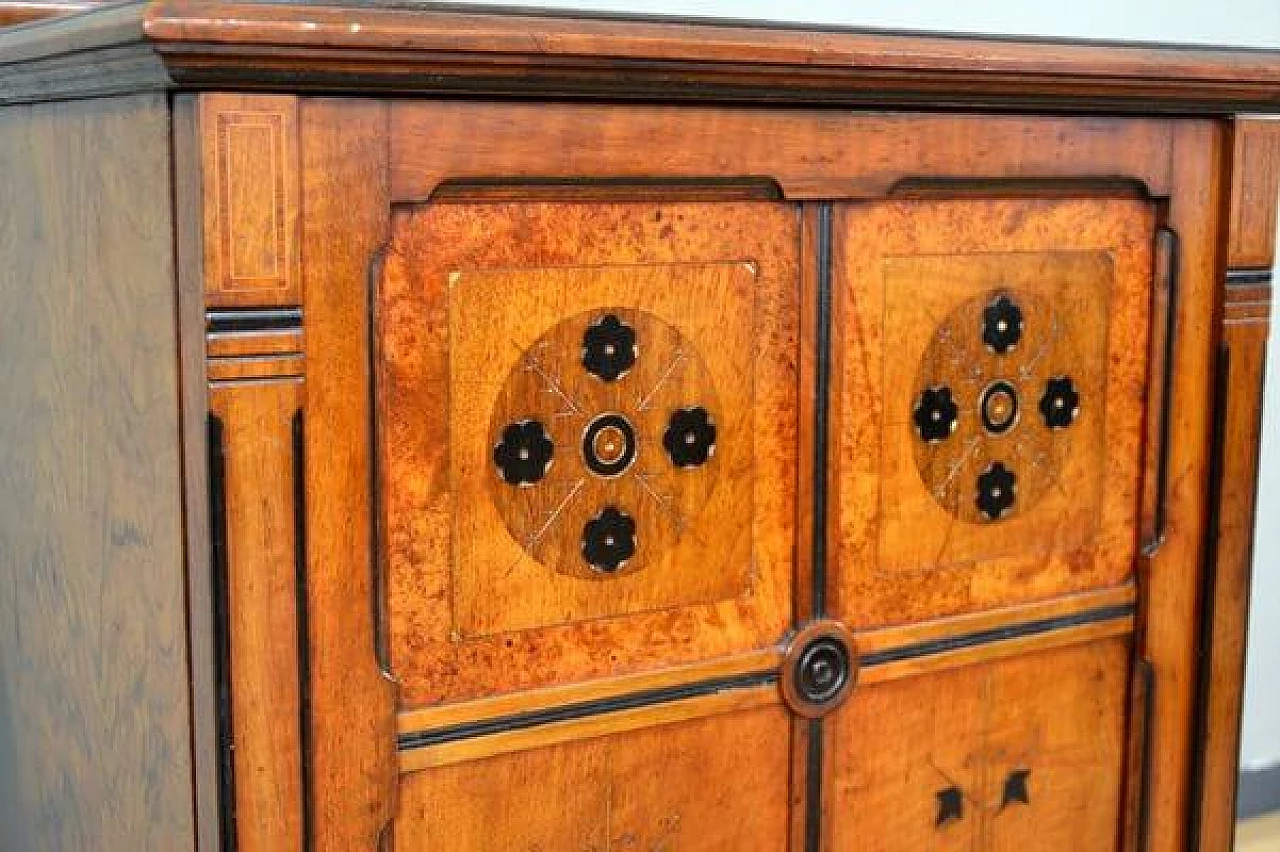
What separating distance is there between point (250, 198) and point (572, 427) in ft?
1.06

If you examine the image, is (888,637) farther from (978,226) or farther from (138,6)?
(138,6)

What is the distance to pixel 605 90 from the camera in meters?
1.32

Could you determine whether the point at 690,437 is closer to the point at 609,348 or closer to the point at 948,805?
the point at 609,348

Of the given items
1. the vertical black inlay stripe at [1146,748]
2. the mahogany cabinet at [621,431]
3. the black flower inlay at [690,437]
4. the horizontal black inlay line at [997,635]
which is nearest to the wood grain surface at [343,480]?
the mahogany cabinet at [621,431]

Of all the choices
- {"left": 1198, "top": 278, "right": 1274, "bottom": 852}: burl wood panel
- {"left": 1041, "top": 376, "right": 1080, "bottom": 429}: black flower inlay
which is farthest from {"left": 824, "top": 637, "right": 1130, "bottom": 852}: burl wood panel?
{"left": 1041, "top": 376, "right": 1080, "bottom": 429}: black flower inlay

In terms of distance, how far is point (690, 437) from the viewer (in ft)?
4.75

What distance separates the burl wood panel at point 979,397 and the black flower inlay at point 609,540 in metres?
0.20

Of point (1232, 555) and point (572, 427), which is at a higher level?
point (572, 427)

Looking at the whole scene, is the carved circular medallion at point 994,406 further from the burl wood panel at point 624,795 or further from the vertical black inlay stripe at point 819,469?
the burl wood panel at point 624,795

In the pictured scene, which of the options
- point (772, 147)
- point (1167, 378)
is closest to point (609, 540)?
point (772, 147)

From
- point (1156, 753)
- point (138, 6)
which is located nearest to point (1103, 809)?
point (1156, 753)

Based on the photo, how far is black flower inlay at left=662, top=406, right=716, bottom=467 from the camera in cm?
144

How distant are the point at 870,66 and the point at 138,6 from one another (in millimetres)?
567

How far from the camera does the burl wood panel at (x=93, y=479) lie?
4.29 ft
